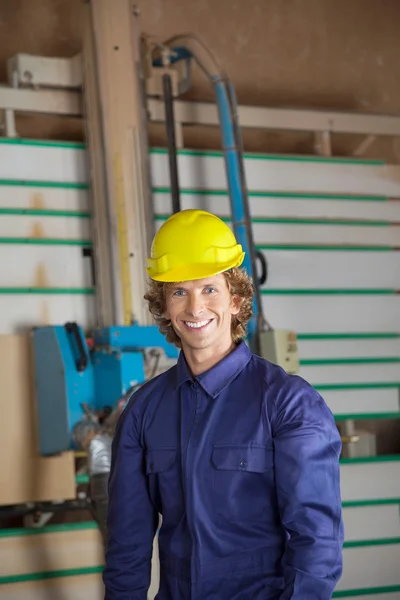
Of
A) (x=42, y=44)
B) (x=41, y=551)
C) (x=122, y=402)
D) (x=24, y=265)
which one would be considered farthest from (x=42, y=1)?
(x=41, y=551)

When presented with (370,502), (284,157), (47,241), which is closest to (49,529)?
(47,241)

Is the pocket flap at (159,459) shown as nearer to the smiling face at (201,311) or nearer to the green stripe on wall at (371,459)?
the smiling face at (201,311)

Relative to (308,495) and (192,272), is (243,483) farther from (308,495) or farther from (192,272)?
(192,272)

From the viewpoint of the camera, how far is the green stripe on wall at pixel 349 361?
445cm

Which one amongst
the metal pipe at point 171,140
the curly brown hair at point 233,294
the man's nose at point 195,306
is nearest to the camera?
the man's nose at point 195,306

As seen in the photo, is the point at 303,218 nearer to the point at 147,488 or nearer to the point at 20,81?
the point at 20,81

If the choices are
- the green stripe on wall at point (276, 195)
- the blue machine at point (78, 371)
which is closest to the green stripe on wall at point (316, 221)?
the green stripe on wall at point (276, 195)

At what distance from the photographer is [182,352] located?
6.34 ft

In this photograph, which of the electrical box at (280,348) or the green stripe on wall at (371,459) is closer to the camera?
the electrical box at (280,348)

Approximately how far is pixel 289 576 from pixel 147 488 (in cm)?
39

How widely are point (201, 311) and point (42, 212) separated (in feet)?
7.53

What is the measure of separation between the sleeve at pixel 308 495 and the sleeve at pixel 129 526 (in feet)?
1.06

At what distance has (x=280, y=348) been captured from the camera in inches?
156

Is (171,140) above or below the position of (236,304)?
above
